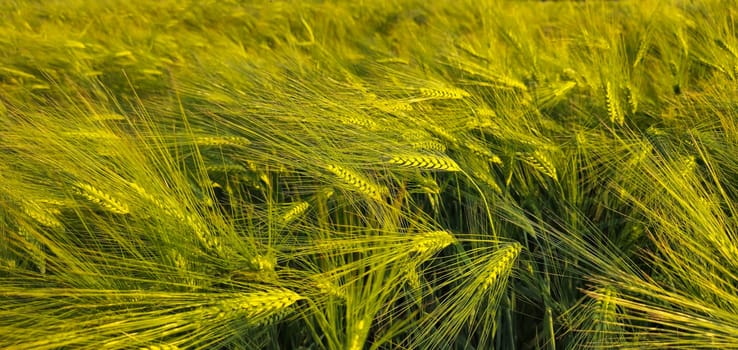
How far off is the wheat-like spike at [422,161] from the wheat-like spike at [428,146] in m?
0.04

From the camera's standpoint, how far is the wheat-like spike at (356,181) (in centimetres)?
81

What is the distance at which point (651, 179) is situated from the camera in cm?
90

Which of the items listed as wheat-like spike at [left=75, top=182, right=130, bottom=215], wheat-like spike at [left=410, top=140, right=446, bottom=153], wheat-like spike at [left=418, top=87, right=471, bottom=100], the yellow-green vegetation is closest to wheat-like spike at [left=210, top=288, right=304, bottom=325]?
the yellow-green vegetation

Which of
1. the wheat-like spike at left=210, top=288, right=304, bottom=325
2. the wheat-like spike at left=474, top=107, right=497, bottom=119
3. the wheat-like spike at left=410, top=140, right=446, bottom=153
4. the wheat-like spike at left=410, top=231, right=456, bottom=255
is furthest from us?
the wheat-like spike at left=474, top=107, right=497, bottom=119

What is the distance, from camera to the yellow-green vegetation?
0.70m

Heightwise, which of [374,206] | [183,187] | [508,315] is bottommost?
[508,315]

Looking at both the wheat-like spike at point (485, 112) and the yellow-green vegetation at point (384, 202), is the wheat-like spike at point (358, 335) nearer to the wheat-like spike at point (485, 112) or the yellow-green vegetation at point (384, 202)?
the yellow-green vegetation at point (384, 202)

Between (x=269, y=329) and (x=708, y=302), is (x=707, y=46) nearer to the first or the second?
(x=708, y=302)

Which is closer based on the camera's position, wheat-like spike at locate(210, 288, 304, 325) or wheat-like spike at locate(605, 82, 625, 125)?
wheat-like spike at locate(210, 288, 304, 325)

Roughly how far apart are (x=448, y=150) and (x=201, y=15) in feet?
7.21

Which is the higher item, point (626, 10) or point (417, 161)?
point (626, 10)

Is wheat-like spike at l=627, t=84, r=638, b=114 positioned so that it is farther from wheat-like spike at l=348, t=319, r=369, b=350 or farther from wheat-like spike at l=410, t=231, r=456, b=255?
wheat-like spike at l=348, t=319, r=369, b=350

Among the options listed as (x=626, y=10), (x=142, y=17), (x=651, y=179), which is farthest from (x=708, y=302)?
(x=142, y=17)

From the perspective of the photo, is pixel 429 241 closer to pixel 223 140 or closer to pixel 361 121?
pixel 361 121
